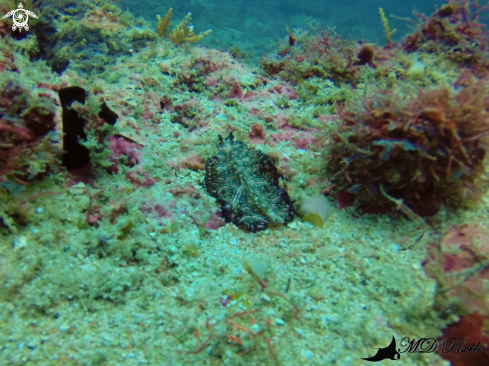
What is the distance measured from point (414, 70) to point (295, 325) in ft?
18.6

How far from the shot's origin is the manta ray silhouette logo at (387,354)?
2.42 metres

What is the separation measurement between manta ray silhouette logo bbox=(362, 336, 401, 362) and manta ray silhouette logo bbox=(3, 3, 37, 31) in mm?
8292

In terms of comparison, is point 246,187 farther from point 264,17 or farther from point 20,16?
point 264,17

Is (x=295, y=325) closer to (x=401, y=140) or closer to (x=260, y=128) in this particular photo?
(x=401, y=140)

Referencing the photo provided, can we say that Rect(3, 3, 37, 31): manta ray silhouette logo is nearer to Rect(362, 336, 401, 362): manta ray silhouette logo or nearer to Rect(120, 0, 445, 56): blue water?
Rect(362, 336, 401, 362): manta ray silhouette logo

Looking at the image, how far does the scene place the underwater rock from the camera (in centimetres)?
382

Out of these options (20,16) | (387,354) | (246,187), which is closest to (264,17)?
(20,16)

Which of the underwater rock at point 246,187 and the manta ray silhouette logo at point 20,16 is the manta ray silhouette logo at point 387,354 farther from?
the manta ray silhouette logo at point 20,16

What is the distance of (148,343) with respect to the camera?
8.47 feet

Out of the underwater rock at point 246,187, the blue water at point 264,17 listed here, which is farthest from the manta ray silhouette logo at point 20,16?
the blue water at point 264,17

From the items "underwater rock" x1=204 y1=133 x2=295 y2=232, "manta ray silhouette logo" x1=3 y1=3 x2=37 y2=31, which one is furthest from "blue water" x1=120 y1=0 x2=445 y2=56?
"underwater rock" x1=204 y1=133 x2=295 y2=232

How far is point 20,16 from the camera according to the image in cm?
620

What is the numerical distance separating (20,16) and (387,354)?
337 inches

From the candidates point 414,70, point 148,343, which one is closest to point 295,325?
point 148,343
